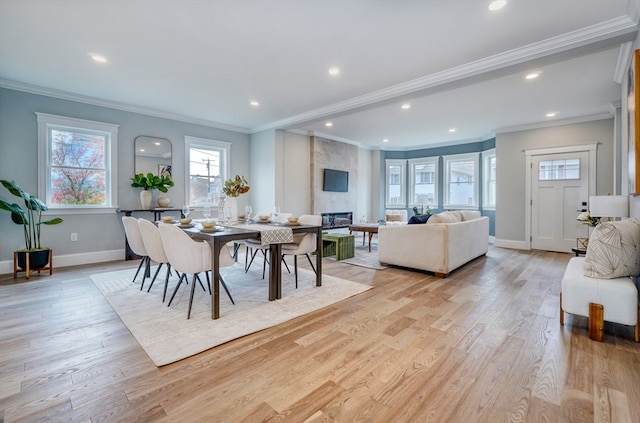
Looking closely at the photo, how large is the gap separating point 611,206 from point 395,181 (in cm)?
636

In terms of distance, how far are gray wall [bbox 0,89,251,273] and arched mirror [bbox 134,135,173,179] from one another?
3.9 inches

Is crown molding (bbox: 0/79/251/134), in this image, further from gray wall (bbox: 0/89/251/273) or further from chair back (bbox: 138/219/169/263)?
chair back (bbox: 138/219/169/263)

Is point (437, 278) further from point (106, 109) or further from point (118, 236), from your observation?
point (106, 109)

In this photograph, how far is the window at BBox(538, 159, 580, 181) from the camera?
5.77 metres

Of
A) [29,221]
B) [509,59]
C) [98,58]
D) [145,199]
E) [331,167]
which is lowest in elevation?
[29,221]

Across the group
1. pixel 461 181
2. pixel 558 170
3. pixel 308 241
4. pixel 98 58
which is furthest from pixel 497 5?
pixel 461 181

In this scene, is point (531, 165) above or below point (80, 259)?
above

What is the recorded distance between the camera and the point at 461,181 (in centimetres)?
829

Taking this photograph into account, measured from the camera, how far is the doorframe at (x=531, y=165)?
5562 millimetres

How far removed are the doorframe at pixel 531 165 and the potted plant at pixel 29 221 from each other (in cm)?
840

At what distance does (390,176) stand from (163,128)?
6.55 meters

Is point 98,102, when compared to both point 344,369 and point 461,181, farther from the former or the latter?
point 461,181

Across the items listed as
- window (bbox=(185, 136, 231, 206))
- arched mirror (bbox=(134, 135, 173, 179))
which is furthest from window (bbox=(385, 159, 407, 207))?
arched mirror (bbox=(134, 135, 173, 179))

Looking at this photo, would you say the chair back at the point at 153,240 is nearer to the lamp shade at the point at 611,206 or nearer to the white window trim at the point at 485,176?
the lamp shade at the point at 611,206
